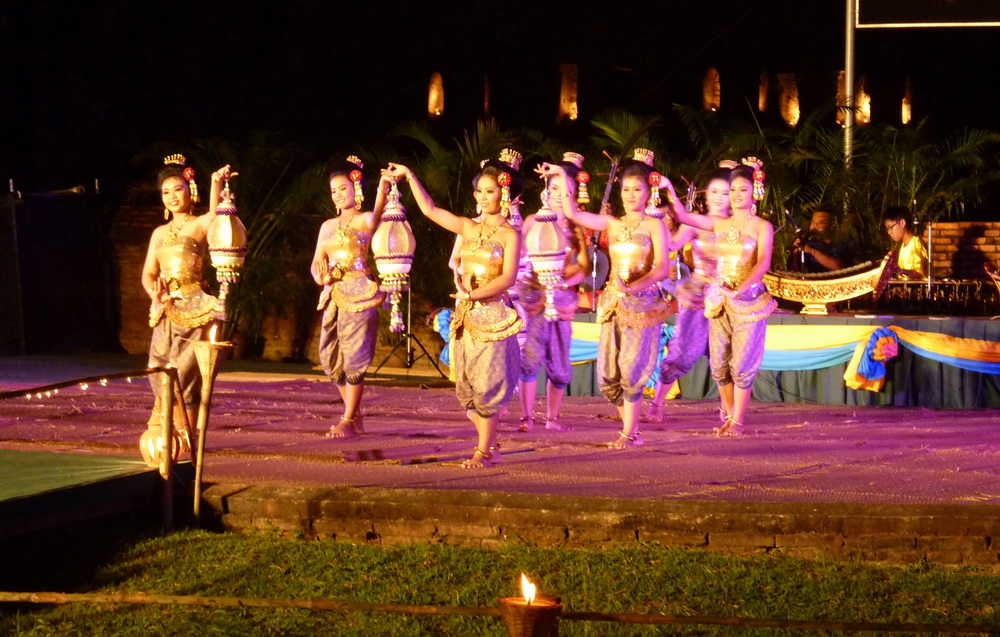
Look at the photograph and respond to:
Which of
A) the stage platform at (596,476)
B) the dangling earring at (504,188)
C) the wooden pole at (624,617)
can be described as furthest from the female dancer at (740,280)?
the wooden pole at (624,617)

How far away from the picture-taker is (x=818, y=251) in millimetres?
11820

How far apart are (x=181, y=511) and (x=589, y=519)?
6.47 feet

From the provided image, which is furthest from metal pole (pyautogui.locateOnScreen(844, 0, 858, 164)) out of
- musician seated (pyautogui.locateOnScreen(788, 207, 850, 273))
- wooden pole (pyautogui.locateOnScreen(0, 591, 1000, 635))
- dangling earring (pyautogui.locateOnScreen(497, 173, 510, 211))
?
wooden pole (pyautogui.locateOnScreen(0, 591, 1000, 635))

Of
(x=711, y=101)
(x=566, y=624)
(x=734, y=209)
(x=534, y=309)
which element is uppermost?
(x=711, y=101)

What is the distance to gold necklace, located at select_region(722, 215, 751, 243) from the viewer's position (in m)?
8.36

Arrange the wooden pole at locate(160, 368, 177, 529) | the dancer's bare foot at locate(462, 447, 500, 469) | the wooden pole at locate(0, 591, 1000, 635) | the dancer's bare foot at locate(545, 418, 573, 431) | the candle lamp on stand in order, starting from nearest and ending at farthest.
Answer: the candle lamp on stand
the wooden pole at locate(0, 591, 1000, 635)
the wooden pole at locate(160, 368, 177, 529)
the dancer's bare foot at locate(462, 447, 500, 469)
the dancer's bare foot at locate(545, 418, 573, 431)

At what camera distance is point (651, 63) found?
19.5 m

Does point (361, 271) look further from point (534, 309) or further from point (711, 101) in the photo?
point (711, 101)

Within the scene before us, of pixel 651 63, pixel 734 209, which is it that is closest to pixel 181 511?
pixel 734 209

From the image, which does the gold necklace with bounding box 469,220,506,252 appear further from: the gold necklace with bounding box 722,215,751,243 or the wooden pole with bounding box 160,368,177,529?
the gold necklace with bounding box 722,215,751,243

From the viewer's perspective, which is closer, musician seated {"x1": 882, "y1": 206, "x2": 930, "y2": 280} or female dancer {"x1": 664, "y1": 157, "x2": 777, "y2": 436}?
female dancer {"x1": 664, "y1": 157, "x2": 777, "y2": 436}

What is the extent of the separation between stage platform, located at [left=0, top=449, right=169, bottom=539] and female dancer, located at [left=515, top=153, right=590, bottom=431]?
124 inches

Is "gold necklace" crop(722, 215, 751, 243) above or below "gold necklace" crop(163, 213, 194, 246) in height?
above

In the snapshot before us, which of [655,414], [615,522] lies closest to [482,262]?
[615,522]
